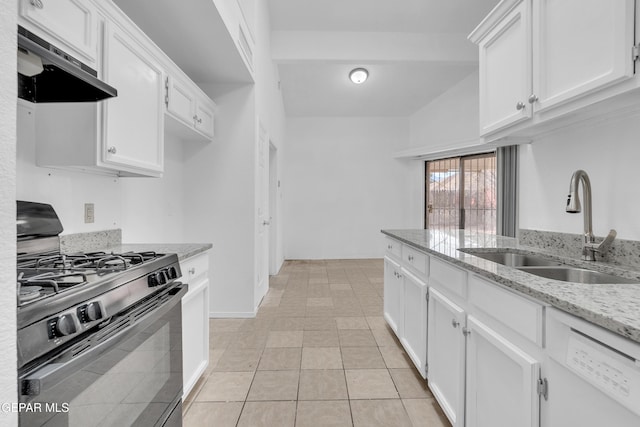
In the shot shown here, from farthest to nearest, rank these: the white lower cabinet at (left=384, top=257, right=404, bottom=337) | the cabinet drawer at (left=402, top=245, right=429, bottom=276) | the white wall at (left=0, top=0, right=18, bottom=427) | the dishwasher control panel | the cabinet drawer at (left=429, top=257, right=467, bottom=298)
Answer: the white lower cabinet at (left=384, top=257, right=404, bottom=337)
the cabinet drawer at (left=402, top=245, right=429, bottom=276)
the cabinet drawer at (left=429, top=257, right=467, bottom=298)
the dishwasher control panel
the white wall at (left=0, top=0, right=18, bottom=427)

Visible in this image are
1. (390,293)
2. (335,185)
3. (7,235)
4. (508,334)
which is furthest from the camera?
(335,185)

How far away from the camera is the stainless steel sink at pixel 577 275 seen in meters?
1.33

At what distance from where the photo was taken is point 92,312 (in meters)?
0.90

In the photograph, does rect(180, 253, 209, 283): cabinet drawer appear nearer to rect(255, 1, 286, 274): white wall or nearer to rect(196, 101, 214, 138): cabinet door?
rect(196, 101, 214, 138): cabinet door

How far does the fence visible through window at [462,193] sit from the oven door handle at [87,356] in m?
4.69

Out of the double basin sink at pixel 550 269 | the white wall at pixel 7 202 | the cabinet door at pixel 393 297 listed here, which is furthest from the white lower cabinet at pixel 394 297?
the white wall at pixel 7 202

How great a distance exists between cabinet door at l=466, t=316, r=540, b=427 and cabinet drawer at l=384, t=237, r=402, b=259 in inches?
45.5

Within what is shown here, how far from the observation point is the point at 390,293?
283cm

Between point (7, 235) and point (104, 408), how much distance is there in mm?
689

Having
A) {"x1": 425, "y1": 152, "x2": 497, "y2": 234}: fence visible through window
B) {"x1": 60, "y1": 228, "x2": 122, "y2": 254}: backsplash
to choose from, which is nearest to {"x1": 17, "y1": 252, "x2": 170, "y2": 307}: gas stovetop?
{"x1": 60, "y1": 228, "x2": 122, "y2": 254}: backsplash

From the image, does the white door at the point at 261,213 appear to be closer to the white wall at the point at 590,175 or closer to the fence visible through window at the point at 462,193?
the white wall at the point at 590,175

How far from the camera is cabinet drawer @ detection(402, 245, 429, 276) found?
1.95 m

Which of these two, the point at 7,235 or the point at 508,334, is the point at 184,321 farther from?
the point at 508,334

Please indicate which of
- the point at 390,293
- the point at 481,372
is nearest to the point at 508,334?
the point at 481,372
